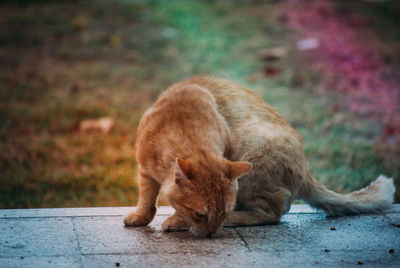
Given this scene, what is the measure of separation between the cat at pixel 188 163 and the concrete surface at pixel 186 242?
0.17m

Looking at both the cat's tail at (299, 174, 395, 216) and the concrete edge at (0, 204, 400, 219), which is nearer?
the concrete edge at (0, 204, 400, 219)

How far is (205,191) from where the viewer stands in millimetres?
3242

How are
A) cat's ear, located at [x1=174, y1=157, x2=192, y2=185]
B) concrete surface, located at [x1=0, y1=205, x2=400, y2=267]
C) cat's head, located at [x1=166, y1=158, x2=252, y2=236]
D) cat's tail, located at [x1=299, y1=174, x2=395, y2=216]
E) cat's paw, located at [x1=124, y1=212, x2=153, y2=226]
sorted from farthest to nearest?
1. cat's tail, located at [x1=299, y1=174, x2=395, y2=216]
2. cat's paw, located at [x1=124, y1=212, x2=153, y2=226]
3. cat's head, located at [x1=166, y1=158, x2=252, y2=236]
4. cat's ear, located at [x1=174, y1=157, x2=192, y2=185]
5. concrete surface, located at [x1=0, y1=205, x2=400, y2=267]

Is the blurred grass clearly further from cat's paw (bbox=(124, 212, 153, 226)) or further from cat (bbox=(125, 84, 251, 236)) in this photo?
cat (bbox=(125, 84, 251, 236))

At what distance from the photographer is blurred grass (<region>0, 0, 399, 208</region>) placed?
607cm

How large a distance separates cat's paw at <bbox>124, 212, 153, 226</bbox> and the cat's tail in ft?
4.29

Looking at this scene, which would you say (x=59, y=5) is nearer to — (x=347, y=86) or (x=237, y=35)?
(x=237, y=35)

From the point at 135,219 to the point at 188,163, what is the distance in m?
0.79

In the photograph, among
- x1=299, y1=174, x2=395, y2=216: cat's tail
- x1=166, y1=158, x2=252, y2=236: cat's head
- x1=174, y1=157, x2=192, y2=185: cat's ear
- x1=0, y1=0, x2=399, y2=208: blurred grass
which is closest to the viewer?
x1=174, y1=157, x2=192, y2=185: cat's ear

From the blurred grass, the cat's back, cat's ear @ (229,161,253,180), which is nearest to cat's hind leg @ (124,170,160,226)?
the cat's back

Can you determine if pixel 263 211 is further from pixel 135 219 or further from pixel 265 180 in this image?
pixel 135 219

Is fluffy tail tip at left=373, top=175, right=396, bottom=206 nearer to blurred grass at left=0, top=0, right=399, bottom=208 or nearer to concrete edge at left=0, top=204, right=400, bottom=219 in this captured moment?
concrete edge at left=0, top=204, right=400, bottom=219

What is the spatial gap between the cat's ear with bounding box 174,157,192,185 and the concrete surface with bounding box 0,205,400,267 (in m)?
0.45

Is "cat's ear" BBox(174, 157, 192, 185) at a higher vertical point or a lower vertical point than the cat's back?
lower
